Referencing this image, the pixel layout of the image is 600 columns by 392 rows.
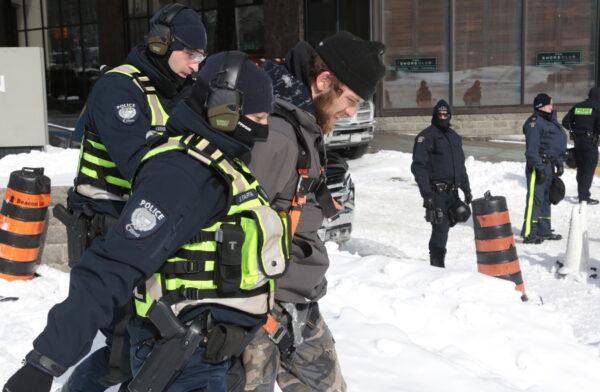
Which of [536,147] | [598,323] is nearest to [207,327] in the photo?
[598,323]

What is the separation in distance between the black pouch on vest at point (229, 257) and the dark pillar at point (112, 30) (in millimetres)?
25775

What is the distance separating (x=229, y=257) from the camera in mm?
2547

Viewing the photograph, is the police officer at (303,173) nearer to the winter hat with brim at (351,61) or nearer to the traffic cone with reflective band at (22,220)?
the winter hat with brim at (351,61)

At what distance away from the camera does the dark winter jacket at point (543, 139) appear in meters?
10.6

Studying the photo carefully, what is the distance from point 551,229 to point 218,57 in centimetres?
888

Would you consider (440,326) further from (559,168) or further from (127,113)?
(559,168)

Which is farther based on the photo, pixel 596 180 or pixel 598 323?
pixel 596 180

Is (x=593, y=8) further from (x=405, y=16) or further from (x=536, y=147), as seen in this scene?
(x=536, y=147)

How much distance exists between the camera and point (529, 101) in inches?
806

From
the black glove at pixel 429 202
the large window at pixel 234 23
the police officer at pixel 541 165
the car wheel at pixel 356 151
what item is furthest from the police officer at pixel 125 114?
the large window at pixel 234 23

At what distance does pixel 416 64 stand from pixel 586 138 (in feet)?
28.1

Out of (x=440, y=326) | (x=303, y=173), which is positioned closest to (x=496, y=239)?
(x=440, y=326)

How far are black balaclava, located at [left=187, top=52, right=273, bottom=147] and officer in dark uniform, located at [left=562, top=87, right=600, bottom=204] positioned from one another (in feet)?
34.9

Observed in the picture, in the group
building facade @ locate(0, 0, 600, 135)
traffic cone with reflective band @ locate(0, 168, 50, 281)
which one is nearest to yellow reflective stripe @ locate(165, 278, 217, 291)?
traffic cone with reflective band @ locate(0, 168, 50, 281)
